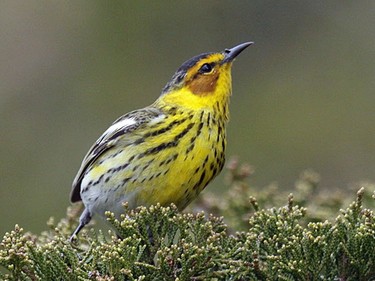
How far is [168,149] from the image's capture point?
5320 millimetres

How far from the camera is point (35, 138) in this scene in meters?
8.96

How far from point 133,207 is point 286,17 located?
17.3ft

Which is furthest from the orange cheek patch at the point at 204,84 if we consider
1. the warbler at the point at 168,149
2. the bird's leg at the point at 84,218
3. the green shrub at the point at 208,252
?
the green shrub at the point at 208,252

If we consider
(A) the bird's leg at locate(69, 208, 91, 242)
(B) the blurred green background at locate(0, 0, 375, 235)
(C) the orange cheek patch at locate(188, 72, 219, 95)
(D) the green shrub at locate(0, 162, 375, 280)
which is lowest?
(D) the green shrub at locate(0, 162, 375, 280)

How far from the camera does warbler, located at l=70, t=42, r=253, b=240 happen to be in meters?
5.23

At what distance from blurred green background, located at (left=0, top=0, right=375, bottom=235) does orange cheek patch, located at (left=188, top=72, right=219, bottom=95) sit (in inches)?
109

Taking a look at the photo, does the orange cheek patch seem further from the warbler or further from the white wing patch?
the white wing patch

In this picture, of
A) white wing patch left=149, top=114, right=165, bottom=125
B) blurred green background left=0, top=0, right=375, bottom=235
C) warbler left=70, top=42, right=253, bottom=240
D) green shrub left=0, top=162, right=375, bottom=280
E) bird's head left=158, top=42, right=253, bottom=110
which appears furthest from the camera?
blurred green background left=0, top=0, right=375, bottom=235

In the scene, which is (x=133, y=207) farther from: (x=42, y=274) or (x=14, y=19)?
(x=14, y=19)

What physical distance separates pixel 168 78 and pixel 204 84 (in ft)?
12.3

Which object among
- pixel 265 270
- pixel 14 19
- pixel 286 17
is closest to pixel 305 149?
pixel 286 17

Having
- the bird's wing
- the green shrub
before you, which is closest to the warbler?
the bird's wing

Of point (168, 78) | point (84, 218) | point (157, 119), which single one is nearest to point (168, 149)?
point (157, 119)

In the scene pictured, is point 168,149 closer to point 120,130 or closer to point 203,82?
point 120,130
